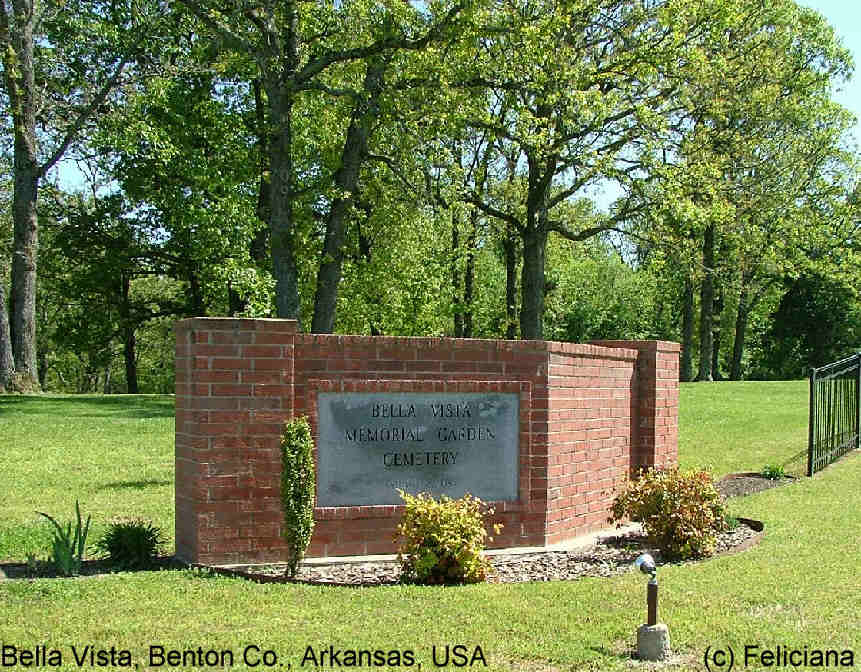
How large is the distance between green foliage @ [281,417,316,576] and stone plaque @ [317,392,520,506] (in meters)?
0.81

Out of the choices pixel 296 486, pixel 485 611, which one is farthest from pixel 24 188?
pixel 485 611

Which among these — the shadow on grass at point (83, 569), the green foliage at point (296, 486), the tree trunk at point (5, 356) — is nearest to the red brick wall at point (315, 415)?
the shadow on grass at point (83, 569)

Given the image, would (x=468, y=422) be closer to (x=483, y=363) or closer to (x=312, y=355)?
(x=483, y=363)

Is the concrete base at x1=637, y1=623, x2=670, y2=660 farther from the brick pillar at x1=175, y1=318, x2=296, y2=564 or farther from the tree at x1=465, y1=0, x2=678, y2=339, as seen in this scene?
the tree at x1=465, y1=0, x2=678, y2=339

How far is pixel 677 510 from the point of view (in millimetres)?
8352

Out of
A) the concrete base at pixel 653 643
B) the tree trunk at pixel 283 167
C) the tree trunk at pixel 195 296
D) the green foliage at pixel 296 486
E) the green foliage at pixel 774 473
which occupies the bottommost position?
the green foliage at pixel 774 473

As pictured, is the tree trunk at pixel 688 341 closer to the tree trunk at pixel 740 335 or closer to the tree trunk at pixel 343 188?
the tree trunk at pixel 740 335

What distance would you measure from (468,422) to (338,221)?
50.0ft

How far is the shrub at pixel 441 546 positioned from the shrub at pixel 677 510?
1961mm

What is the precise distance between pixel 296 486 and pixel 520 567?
221 cm

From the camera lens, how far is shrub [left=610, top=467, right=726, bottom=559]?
8.22 m

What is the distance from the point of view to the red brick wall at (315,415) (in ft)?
24.4

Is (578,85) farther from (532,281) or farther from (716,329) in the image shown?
(716,329)

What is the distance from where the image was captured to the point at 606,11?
23.4 meters
